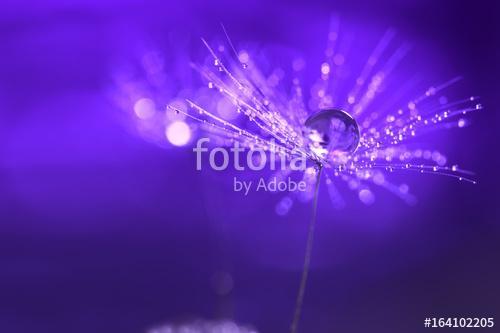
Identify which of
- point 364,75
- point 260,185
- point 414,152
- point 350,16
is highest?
point 350,16

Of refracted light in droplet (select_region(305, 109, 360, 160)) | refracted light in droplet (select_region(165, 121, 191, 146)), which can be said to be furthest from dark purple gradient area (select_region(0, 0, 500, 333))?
refracted light in droplet (select_region(305, 109, 360, 160))

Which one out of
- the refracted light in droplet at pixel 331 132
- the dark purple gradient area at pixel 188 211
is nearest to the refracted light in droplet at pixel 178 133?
the dark purple gradient area at pixel 188 211

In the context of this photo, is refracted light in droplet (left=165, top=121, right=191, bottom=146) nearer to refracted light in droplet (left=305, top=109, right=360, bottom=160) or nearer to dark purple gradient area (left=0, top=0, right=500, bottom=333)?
dark purple gradient area (left=0, top=0, right=500, bottom=333)

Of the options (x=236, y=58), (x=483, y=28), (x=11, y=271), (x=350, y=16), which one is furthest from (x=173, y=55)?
(x=483, y=28)

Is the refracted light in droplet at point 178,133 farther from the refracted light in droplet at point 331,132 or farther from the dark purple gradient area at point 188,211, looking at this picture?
the refracted light in droplet at point 331,132

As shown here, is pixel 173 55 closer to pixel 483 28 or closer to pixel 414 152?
pixel 414 152
